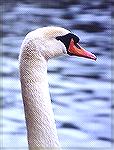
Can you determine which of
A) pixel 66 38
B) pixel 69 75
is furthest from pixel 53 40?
pixel 69 75

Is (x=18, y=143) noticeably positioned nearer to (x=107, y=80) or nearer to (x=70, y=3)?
Result: (x=107, y=80)

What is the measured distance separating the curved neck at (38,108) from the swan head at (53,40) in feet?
0.09

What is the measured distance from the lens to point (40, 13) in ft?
7.68

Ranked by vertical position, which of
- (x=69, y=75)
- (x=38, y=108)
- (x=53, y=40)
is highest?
(x=53, y=40)

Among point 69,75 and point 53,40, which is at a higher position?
point 53,40

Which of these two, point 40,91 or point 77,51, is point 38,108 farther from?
point 77,51

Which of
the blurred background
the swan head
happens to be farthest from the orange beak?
the blurred background

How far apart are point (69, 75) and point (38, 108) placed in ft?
3.74

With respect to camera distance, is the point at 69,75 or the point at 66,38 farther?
the point at 69,75

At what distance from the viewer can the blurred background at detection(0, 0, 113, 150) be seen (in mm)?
1938

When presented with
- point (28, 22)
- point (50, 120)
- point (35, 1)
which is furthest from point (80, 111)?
point (50, 120)

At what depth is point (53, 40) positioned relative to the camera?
106cm

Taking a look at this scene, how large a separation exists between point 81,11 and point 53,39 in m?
1.36

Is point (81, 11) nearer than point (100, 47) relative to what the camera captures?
No
